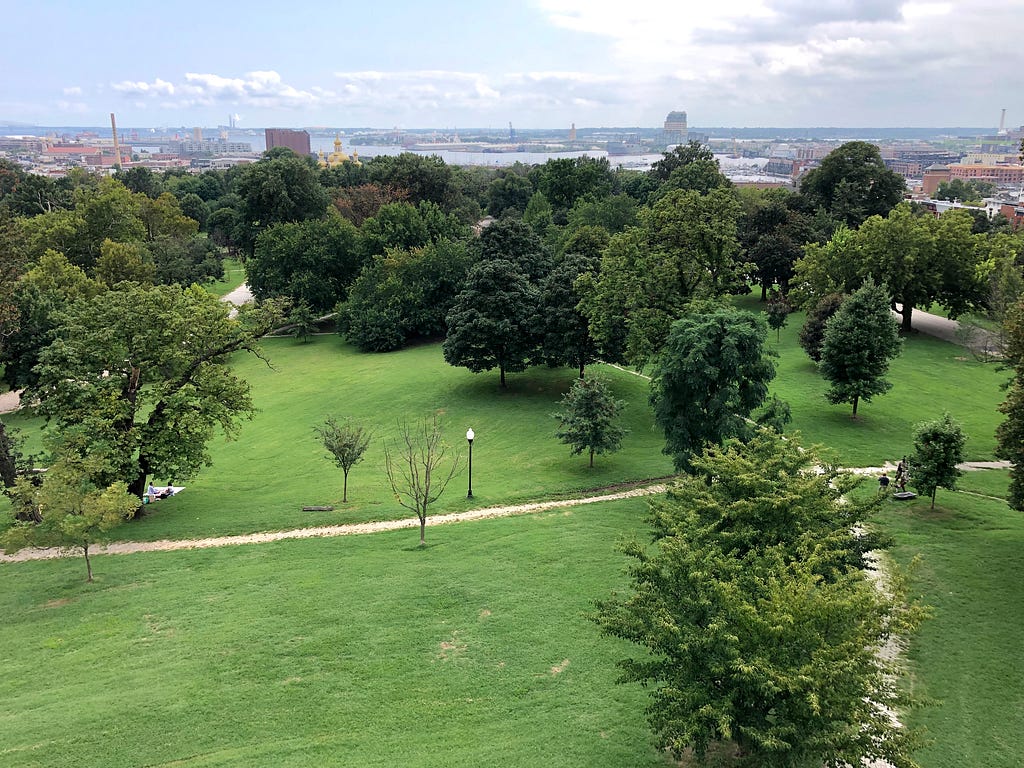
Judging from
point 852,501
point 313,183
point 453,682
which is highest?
point 313,183

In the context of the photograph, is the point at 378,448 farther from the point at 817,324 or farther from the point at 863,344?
the point at 817,324

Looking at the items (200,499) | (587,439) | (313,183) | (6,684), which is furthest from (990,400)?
(313,183)

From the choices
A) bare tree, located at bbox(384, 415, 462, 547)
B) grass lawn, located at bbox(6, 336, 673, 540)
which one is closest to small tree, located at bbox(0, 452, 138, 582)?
grass lawn, located at bbox(6, 336, 673, 540)

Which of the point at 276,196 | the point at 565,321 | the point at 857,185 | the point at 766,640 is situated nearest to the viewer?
the point at 766,640

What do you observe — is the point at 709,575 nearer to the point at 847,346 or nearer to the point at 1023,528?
the point at 1023,528

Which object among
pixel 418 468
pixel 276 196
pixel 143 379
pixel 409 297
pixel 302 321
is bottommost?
pixel 302 321

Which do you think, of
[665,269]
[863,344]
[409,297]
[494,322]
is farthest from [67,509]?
[409,297]
